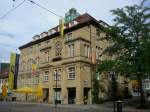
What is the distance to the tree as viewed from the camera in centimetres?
3131

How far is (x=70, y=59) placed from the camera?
4562 centimetres

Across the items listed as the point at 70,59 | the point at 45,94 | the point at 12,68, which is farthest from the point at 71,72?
the point at 12,68

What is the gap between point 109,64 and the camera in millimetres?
33000

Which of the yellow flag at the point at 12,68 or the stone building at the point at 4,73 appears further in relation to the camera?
the stone building at the point at 4,73

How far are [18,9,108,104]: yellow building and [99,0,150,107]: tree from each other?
4926 millimetres

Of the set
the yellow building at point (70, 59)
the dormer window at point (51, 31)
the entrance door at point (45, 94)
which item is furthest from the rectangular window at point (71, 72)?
the dormer window at point (51, 31)

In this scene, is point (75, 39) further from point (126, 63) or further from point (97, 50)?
point (126, 63)

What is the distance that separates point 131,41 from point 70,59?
49.1 feet

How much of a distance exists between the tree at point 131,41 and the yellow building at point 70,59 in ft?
16.2

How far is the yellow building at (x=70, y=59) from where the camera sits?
43959mm

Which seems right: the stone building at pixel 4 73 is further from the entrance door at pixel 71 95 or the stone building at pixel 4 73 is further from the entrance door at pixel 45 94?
the entrance door at pixel 71 95

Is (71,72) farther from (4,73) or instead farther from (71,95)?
(4,73)

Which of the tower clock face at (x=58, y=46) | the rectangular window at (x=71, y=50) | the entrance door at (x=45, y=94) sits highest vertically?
the tower clock face at (x=58, y=46)

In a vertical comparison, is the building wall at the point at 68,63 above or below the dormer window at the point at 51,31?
below
